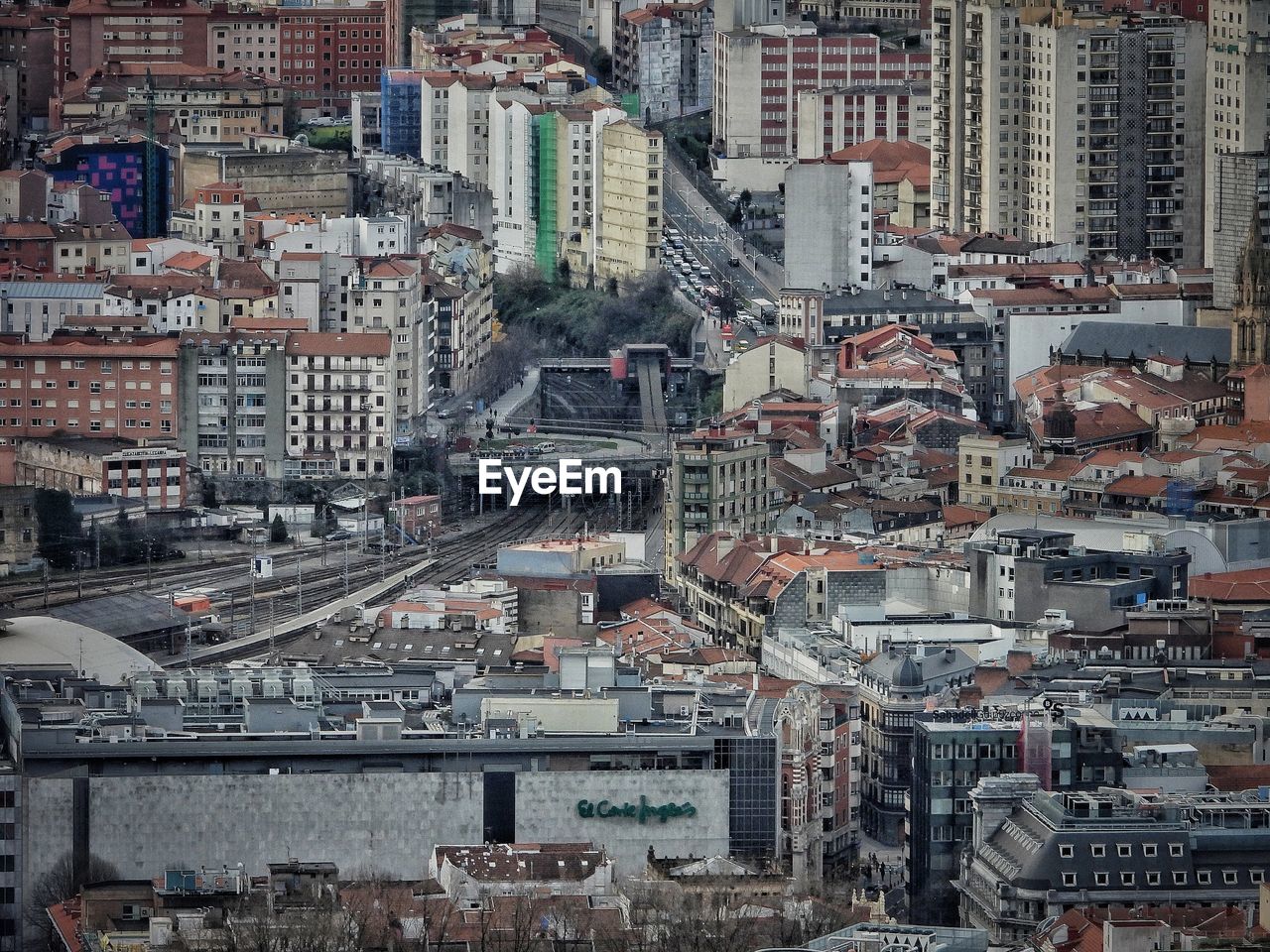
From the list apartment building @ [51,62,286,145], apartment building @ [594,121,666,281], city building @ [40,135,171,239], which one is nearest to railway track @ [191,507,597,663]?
apartment building @ [594,121,666,281]

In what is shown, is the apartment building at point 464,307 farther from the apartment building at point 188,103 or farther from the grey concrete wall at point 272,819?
the grey concrete wall at point 272,819

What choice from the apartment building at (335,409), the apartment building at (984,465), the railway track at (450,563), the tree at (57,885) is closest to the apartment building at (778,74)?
the apartment building at (335,409)

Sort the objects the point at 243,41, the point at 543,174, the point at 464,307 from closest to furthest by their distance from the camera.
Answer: the point at 464,307 < the point at 543,174 < the point at 243,41

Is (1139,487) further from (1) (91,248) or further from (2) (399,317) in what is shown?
(1) (91,248)

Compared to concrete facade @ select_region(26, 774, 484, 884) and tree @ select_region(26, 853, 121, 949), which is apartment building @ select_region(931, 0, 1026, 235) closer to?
concrete facade @ select_region(26, 774, 484, 884)

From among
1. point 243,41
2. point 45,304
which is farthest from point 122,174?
point 243,41

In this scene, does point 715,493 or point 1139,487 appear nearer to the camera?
point 1139,487
